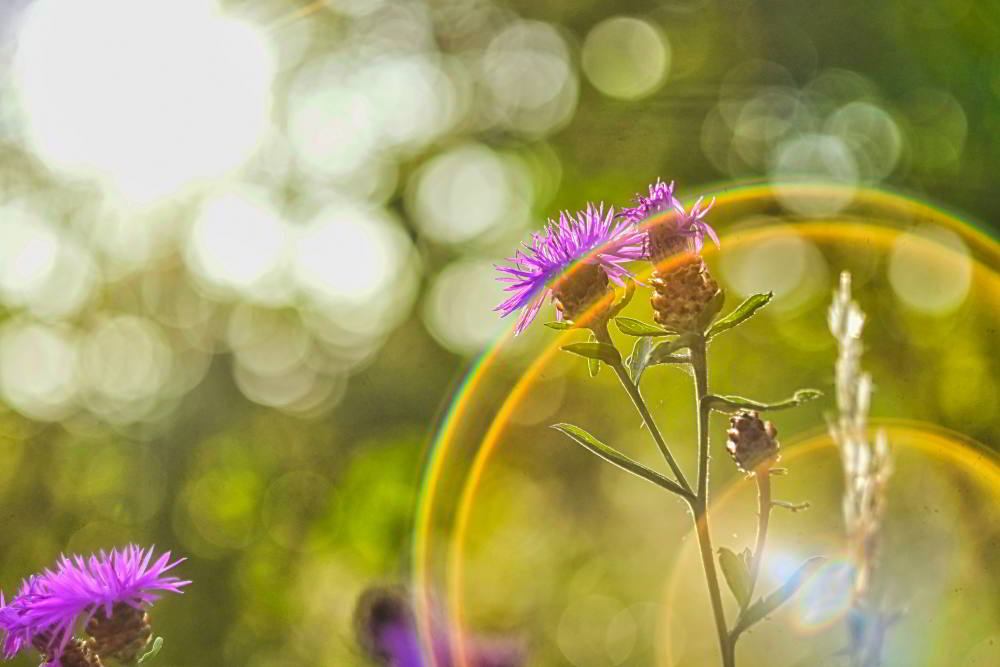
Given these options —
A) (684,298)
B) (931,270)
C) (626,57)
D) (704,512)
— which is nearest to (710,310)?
(684,298)

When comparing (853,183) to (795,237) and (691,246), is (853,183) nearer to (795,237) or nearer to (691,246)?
(795,237)

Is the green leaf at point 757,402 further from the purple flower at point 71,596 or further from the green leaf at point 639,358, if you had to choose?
the purple flower at point 71,596

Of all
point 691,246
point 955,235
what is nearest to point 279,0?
point 955,235

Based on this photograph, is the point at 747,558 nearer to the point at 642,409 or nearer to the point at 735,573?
the point at 735,573

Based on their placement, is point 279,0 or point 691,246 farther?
point 279,0

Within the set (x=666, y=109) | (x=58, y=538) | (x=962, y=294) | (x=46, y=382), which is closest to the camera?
(x=962, y=294)

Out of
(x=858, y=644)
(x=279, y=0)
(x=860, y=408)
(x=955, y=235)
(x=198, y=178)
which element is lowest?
(x=858, y=644)

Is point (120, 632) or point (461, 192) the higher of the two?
point (461, 192)

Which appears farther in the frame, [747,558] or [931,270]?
[931,270]
